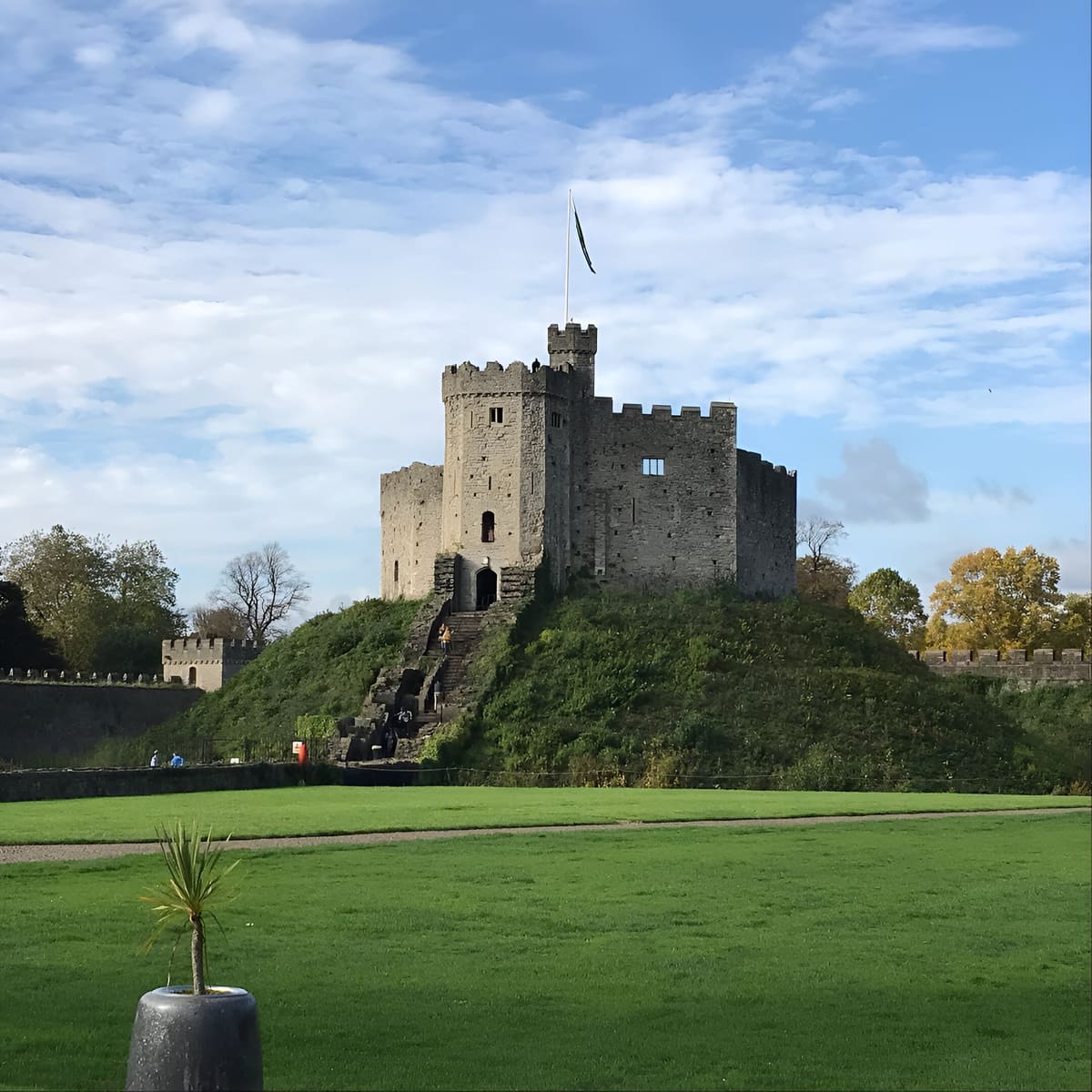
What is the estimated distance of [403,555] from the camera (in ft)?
210

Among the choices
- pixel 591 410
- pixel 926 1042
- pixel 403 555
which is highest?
pixel 591 410

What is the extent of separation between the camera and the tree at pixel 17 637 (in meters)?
75.6

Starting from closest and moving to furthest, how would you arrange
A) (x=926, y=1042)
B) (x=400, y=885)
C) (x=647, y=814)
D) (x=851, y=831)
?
(x=926, y=1042), (x=400, y=885), (x=851, y=831), (x=647, y=814)

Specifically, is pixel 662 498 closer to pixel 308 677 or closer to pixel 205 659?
pixel 308 677

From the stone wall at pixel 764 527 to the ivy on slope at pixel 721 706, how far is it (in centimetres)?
358

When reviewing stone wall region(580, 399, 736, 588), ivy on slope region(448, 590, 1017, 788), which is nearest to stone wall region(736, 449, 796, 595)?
stone wall region(580, 399, 736, 588)

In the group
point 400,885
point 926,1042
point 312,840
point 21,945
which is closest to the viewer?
point 926,1042

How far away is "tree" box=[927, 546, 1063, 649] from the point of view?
283ft

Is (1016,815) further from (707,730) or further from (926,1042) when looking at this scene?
(926,1042)

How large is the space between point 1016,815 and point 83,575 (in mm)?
66973

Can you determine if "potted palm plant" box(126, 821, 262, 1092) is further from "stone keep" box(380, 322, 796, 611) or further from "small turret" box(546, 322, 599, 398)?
"small turret" box(546, 322, 599, 398)

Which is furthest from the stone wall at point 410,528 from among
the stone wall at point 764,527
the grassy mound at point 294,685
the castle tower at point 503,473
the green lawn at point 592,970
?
the green lawn at point 592,970

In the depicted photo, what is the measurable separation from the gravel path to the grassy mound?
21444mm

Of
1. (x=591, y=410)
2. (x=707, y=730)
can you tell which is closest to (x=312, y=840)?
(x=707, y=730)
